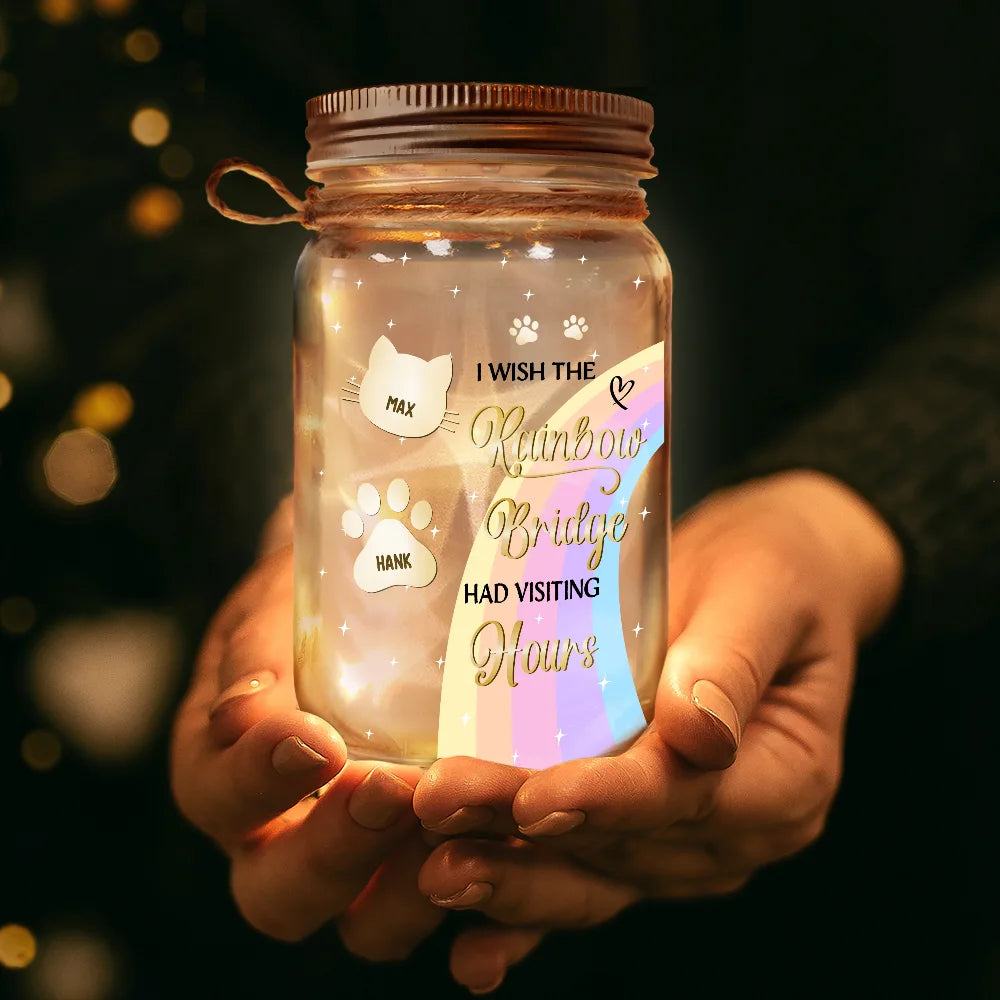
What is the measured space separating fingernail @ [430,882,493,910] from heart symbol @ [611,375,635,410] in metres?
0.27

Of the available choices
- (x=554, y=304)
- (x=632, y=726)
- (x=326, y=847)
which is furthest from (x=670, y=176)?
(x=326, y=847)

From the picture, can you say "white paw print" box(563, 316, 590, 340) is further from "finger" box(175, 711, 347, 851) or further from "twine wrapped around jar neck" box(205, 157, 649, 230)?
"finger" box(175, 711, 347, 851)

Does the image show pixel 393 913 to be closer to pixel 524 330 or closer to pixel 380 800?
pixel 380 800

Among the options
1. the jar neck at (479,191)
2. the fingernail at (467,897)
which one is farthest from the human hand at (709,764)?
the jar neck at (479,191)

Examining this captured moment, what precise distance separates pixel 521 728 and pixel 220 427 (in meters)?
0.38

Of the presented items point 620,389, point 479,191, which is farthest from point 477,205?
point 620,389

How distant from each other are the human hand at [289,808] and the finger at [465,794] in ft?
0.08

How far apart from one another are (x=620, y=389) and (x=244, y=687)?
0.30 metres

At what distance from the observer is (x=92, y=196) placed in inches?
34.2

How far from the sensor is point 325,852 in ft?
2.17

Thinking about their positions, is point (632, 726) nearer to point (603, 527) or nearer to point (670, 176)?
point (603, 527)

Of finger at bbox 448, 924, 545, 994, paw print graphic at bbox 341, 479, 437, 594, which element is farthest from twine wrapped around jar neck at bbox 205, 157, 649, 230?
finger at bbox 448, 924, 545, 994

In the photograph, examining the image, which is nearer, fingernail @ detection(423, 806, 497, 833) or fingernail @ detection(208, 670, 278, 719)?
fingernail @ detection(423, 806, 497, 833)

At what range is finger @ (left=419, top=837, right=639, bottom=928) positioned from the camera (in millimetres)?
633
